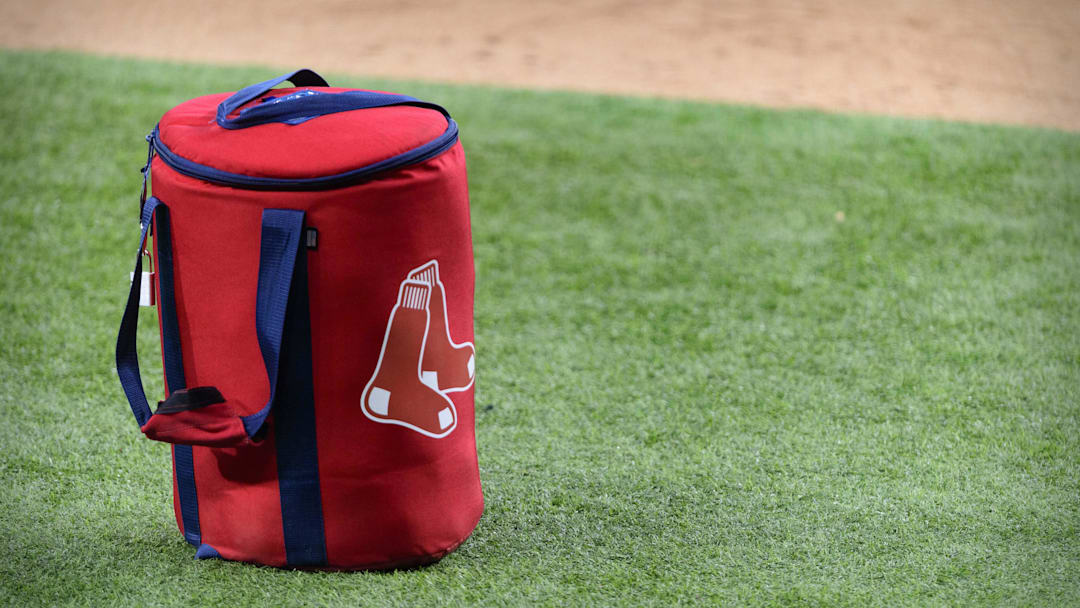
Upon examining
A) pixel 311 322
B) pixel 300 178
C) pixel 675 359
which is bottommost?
pixel 675 359

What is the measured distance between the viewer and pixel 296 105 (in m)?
1.87

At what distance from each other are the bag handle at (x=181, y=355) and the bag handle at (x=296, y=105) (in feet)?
0.67

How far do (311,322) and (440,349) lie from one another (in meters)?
0.24

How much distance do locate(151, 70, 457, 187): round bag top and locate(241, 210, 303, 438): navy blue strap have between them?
0.08 m

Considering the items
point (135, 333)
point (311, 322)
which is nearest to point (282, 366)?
point (311, 322)

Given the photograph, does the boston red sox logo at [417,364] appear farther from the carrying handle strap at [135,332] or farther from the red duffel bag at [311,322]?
the carrying handle strap at [135,332]

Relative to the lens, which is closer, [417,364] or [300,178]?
[300,178]

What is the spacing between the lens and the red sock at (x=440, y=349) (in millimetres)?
1846

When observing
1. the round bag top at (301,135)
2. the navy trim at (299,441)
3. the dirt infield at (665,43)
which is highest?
the round bag top at (301,135)

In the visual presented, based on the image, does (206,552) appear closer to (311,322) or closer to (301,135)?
(311,322)

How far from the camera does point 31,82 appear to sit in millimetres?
4441

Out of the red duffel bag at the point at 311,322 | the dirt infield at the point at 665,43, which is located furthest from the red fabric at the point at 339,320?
the dirt infield at the point at 665,43

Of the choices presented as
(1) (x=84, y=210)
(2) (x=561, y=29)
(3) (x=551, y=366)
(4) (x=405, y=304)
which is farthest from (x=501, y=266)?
(2) (x=561, y=29)

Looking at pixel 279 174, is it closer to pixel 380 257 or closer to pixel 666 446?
pixel 380 257
